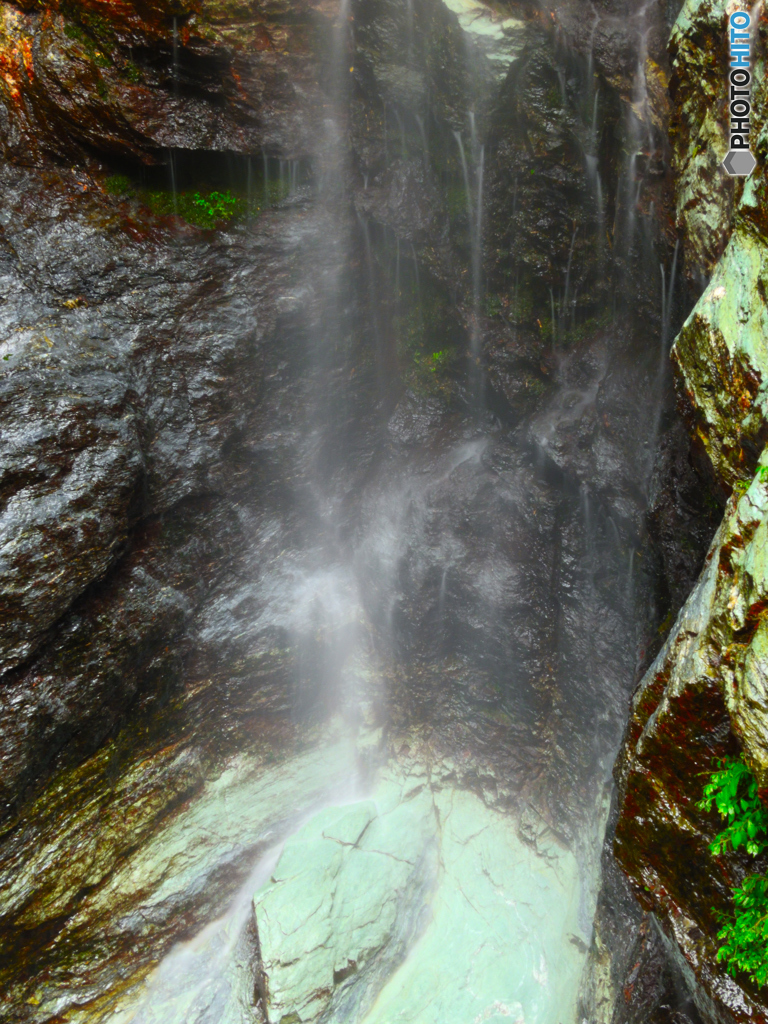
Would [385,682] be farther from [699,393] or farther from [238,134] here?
[238,134]

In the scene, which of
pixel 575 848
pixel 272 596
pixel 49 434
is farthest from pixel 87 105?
pixel 575 848

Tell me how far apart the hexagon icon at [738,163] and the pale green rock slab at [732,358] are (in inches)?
41.8

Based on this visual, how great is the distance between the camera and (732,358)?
446cm

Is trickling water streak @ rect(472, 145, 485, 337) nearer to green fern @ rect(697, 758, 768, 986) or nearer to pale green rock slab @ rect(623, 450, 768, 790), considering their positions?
pale green rock slab @ rect(623, 450, 768, 790)

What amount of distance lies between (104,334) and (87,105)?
2.97 m

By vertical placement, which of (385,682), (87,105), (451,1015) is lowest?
(451,1015)

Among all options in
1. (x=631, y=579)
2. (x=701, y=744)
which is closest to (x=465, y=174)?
(x=631, y=579)

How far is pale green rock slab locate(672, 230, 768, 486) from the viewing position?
421 cm

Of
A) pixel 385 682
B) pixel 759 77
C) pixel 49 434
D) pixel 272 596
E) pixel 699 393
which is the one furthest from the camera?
pixel 385 682

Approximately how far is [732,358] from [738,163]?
215 cm

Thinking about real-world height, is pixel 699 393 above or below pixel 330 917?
above

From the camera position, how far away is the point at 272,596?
10406mm

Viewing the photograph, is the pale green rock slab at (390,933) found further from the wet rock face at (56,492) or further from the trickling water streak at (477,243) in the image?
the trickling water streak at (477,243)

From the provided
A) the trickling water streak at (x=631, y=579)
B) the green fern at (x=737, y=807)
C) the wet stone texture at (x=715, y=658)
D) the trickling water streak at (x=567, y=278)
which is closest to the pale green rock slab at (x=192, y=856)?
the trickling water streak at (x=631, y=579)
